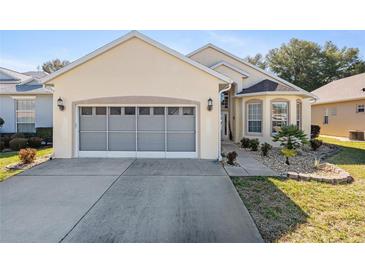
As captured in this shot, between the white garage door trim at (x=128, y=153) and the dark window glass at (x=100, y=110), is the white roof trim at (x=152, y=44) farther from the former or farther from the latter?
the dark window glass at (x=100, y=110)

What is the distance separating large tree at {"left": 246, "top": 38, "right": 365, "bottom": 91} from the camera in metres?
37.9

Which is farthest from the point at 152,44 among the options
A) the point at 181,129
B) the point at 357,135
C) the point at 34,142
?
the point at 357,135

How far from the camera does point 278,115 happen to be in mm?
15000

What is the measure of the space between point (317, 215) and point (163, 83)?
26.4 ft

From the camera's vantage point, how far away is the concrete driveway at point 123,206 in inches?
170

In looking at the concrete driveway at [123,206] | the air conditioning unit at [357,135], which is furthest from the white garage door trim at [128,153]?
the air conditioning unit at [357,135]

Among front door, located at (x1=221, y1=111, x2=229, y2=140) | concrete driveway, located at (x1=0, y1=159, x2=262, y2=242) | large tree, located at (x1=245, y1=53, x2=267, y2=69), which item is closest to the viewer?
concrete driveway, located at (x1=0, y1=159, x2=262, y2=242)

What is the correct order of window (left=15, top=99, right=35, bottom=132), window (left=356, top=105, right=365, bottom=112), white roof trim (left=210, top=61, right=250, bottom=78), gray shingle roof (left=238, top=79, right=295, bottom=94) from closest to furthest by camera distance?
gray shingle roof (left=238, top=79, right=295, bottom=94) → white roof trim (left=210, top=61, right=250, bottom=78) → window (left=15, top=99, right=35, bottom=132) → window (left=356, top=105, right=365, bottom=112)

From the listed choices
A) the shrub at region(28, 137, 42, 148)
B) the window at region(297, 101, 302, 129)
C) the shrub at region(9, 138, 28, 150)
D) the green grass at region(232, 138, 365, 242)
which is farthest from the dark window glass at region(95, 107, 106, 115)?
the window at region(297, 101, 302, 129)

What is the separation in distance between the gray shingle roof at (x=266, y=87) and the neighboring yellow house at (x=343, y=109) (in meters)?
8.67

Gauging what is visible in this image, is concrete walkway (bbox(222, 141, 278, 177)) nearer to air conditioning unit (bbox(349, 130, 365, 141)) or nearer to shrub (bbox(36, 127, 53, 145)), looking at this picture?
shrub (bbox(36, 127, 53, 145))
